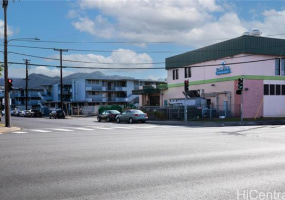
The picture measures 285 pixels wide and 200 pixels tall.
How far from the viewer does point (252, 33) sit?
37.6 metres

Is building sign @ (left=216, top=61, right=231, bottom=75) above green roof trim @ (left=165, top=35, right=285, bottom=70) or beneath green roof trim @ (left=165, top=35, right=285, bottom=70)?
beneath

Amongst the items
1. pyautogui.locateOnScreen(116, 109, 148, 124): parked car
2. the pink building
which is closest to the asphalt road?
pyautogui.locateOnScreen(116, 109, 148, 124): parked car

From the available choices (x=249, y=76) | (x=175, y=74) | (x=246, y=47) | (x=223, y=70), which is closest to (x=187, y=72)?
(x=175, y=74)

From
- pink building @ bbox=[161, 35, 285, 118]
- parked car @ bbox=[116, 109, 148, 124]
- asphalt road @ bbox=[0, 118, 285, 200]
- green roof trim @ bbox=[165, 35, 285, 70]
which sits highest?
green roof trim @ bbox=[165, 35, 285, 70]

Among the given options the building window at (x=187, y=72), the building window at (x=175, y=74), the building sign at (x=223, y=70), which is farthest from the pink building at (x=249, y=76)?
the building window at (x=175, y=74)

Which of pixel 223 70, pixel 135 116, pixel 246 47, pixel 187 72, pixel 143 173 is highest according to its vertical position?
pixel 246 47

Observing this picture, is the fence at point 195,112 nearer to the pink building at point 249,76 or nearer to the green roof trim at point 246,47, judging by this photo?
the pink building at point 249,76

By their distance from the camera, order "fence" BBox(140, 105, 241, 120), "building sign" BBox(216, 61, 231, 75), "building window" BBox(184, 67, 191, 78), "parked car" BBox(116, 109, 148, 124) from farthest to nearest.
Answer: "building window" BBox(184, 67, 191, 78)
"building sign" BBox(216, 61, 231, 75)
"fence" BBox(140, 105, 241, 120)
"parked car" BBox(116, 109, 148, 124)

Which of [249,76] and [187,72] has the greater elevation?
[187,72]

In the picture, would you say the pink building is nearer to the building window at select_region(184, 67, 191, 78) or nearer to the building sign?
the building sign

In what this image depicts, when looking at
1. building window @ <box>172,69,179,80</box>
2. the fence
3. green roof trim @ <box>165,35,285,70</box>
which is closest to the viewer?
green roof trim @ <box>165,35,285,70</box>

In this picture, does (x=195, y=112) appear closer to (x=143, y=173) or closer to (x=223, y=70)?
(x=223, y=70)

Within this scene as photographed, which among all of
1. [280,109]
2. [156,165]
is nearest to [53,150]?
[156,165]

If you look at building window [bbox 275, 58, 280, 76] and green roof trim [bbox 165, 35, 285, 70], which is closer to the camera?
green roof trim [bbox 165, 35, 285, 70]
